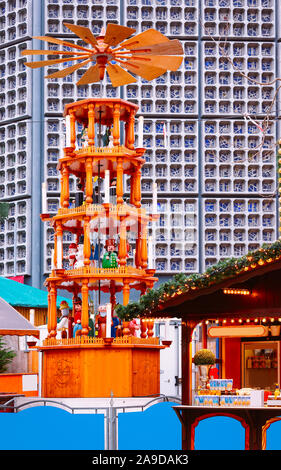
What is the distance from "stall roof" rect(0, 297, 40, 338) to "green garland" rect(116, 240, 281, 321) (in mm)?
3989

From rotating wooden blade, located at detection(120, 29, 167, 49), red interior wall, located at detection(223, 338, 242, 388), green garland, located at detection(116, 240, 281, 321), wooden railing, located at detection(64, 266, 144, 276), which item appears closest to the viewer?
green garland, located at detection(116, 240, 281, 321)

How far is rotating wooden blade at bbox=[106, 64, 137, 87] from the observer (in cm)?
1543

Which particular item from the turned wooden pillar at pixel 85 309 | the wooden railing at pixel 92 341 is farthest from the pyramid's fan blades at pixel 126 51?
the wooden railing at pixel 92 341

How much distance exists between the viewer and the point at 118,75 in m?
15.6

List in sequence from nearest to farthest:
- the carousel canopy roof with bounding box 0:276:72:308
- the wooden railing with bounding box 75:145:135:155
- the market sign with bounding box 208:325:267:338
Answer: the market sign with bounding box 208:325:267:338, the wooden railing with bounding box 75:145:135:155, the carousel canopy roof with bounding box 0:276:72:308

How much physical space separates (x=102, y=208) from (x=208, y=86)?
977 cm

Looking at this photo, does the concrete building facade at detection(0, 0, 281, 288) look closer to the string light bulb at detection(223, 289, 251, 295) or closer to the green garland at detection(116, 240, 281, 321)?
the green garland at detection(116, 240, 281, 321)

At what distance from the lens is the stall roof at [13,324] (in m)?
14.5

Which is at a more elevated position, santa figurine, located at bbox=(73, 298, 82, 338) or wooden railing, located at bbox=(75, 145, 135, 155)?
wooden railing, located at bbox=(75, 145, 135, 155)

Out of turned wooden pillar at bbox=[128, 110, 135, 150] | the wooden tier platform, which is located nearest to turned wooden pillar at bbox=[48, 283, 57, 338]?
the wooden tier platform

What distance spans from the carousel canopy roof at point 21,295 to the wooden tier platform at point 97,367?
19.2 feet

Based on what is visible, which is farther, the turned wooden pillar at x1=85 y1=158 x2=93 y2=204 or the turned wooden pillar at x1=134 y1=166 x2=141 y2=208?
the turned wooden pillar at x1=134 y1=166 x2=141 y2=208

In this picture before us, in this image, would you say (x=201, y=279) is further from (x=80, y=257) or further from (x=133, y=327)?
(x=80, y=257)

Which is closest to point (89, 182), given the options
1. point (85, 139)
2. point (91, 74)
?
point (85, 139)
